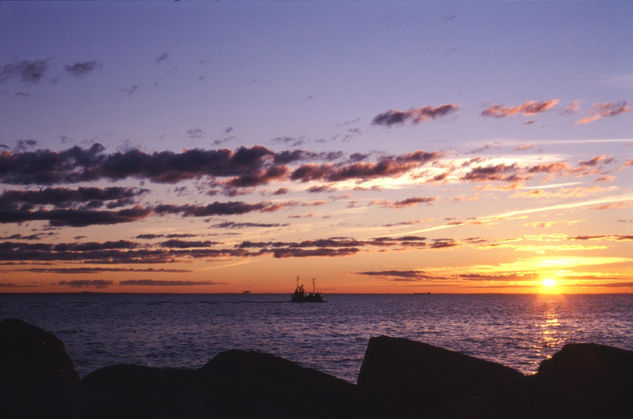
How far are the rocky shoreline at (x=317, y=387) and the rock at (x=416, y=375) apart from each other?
0.02 meters

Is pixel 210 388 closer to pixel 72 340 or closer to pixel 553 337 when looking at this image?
pixel 72 340

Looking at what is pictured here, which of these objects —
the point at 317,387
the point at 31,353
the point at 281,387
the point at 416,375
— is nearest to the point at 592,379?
the point at 416,375

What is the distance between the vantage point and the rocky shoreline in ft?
25.5

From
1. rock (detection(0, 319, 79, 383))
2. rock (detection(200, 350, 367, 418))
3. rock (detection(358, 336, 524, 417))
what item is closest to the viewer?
rock (detection(200, 350, 367, 418))

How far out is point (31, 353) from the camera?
14.0 m

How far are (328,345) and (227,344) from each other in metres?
8.85

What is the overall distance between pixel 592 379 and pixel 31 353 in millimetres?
12600

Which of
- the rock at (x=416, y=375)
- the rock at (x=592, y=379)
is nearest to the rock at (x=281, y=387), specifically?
the rock at (x=416, y=375)

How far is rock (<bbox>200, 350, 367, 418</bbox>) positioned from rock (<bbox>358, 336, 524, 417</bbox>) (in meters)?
0.66

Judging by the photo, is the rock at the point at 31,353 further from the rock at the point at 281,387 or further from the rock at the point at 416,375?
the rock at the point at 416,375

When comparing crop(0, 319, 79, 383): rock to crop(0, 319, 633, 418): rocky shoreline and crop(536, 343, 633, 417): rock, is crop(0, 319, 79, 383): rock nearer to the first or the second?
crop(0, 319, 633, 418): rocky shoreline

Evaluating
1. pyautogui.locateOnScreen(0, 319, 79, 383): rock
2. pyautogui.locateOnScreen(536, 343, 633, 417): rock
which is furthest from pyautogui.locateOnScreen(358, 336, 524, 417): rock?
pyautogui.locateOnScreen(0, 319, 79, 383): rock

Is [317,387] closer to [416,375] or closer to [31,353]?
[416,375]

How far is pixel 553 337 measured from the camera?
58.8m
